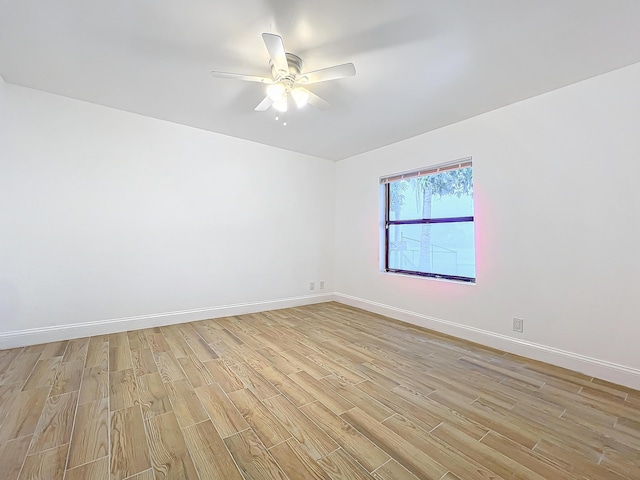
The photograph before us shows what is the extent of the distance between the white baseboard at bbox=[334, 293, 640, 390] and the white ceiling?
7.62 ft

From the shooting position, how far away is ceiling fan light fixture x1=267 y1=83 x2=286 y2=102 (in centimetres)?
215

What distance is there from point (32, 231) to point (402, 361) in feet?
12.3

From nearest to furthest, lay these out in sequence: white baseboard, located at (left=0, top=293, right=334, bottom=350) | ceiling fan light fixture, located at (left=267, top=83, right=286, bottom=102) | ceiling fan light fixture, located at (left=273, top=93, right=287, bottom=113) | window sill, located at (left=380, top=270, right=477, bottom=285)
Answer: ceiling fan light fixture, located at (left=267, top=83, right=286, bottom=102), ceiling fan light fixture, located at (left=273, top=93, right=287, bottom=113), white baseboard, located at (left=0, top=293, right=334, bottom=350), window sill, located at (left=380, top=270, right=477, bottom=285)

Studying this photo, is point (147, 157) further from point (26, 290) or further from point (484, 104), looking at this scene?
point (484, 104)

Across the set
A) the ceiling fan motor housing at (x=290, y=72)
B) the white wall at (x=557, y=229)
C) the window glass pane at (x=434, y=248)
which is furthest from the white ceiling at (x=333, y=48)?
the window glass pane at (x=434, y=248)

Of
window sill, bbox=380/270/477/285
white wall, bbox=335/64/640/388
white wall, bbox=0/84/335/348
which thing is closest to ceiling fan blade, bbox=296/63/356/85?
white wall, bbox=335/64/640/388

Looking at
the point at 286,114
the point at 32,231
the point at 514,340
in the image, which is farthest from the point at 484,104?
the point at 32,231

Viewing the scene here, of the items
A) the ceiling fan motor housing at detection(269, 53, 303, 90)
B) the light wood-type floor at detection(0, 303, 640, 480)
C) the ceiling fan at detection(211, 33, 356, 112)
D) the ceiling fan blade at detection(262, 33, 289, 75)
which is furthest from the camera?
the ceiling fan motor housing at detection(269, 53, 303, 90)

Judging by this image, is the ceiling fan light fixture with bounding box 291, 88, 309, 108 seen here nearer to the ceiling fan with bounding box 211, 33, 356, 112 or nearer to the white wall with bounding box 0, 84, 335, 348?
the ceiling fan with bounding box 211, 33, 356, 112

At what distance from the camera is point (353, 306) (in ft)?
14.1

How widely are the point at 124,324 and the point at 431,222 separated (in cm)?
385

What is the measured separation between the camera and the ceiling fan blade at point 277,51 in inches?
62.0

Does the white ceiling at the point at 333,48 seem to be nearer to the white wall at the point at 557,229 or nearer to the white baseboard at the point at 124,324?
the white wall at the point at 557,229

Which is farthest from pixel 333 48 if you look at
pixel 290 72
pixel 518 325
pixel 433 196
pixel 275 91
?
pixel 518 325
